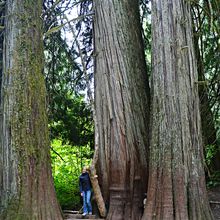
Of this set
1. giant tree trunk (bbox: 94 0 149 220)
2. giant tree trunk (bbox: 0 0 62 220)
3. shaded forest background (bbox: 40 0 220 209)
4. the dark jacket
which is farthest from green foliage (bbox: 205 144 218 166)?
giant tree trunk (bbox: 0 0 62 220)

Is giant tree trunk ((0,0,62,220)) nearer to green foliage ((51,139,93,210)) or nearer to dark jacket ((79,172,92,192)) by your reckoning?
dark jacket ((79,172,92,192))

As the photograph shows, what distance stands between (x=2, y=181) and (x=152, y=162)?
7.32 feet

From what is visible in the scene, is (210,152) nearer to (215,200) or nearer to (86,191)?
(215,200)

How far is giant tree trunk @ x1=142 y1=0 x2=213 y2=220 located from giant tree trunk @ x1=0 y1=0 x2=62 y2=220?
5.28ft

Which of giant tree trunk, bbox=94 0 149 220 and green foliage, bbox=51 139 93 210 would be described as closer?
giant tree trunk, bbox=94 0 149 220

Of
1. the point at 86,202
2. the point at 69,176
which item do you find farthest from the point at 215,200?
the point at 69,176

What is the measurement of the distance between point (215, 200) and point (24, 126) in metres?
4.47

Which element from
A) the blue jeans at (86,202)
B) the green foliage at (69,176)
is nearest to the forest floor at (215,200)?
the blue jeans at (86,202)

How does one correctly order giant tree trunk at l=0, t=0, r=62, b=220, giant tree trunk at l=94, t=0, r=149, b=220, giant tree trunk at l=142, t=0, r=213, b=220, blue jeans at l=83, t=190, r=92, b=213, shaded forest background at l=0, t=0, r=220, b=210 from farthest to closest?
shaded forest background at l=0, t=0, r=220, b=210
blue jeans at l=83, t=190, r=92, b=213
giant tree trunk at l=94, t=0, r=149, b=220
giant tree trunk at l=142, t=0, r=213, b=220
giant tree trunk at l=0, t=0, r=62, b=220

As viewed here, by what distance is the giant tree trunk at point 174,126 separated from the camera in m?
5.95

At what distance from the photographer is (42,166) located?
585cm

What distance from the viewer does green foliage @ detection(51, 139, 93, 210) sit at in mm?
8984

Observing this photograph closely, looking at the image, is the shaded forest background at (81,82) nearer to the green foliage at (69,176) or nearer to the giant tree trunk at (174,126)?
the green foliage at (69,176)

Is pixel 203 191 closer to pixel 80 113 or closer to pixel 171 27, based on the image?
pixel 171 27
